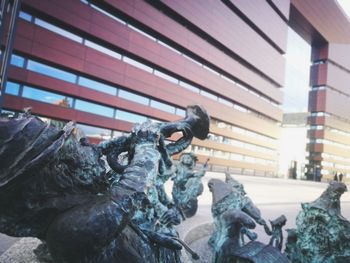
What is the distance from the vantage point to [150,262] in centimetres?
116

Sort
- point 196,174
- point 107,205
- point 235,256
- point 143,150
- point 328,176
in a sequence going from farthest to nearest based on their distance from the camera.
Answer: point 328,176 → point 196,174 → point 235,256 → point 143,150 → point 107,205

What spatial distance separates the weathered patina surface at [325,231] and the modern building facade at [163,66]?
30.5ft

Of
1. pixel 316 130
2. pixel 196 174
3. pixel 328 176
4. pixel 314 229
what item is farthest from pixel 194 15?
pixel 328 176

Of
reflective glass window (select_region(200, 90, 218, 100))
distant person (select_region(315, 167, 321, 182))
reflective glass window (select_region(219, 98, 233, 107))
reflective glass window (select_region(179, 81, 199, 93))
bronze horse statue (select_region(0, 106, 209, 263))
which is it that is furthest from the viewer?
distant person (select_region(315, 167, 321, 182))

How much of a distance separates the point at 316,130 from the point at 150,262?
1793 inches

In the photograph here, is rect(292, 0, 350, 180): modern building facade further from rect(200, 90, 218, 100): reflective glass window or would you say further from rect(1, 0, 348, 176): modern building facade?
rect(200, 90, 218, 100): reflective glass window

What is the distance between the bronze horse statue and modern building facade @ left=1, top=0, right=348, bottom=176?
9.23 meters

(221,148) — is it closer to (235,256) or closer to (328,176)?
(328,176)

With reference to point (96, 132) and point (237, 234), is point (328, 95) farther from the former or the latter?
point (237, 234)

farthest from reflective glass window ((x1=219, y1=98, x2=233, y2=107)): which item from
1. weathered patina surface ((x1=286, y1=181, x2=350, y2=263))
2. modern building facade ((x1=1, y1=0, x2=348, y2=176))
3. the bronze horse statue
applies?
the bronze horse statue

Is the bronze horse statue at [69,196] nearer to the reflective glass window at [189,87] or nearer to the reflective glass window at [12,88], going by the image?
the reflective glass window at [12,88]

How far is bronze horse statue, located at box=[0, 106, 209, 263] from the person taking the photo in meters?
0.81

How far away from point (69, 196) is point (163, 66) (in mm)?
22468

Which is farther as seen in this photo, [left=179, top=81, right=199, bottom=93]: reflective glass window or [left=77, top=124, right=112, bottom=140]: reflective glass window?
[left=179, top=81, right=199, bottom=93]: reflective glass window
